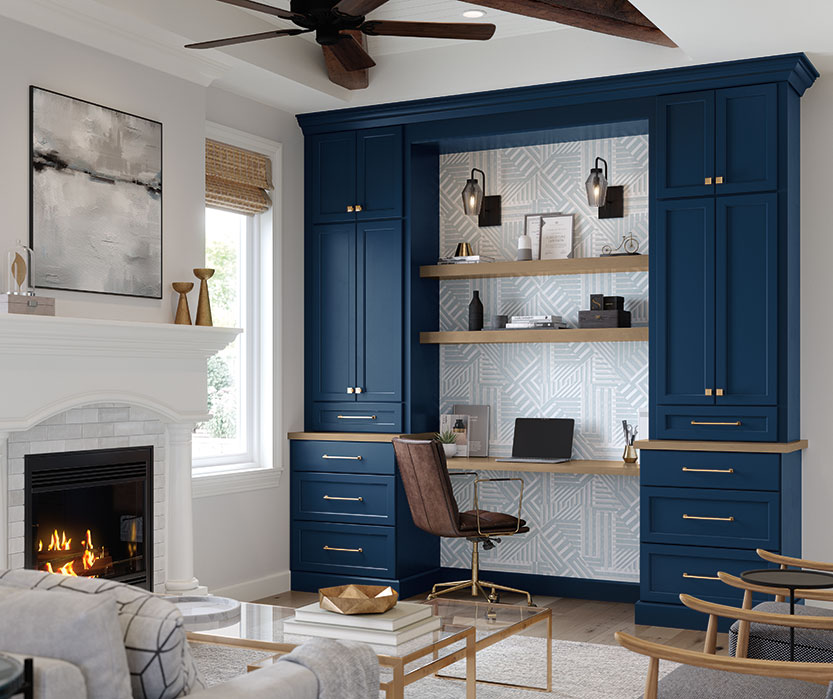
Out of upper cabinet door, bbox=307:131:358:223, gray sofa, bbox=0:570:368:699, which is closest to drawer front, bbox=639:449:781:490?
upper cabinet door, bbox=307:131:358:223

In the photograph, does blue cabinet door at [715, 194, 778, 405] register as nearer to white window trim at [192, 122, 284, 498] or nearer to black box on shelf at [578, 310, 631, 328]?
black box on shelf at [578, 310, 631, 328]

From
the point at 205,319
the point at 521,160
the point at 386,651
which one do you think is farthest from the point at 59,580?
the point at 521,160

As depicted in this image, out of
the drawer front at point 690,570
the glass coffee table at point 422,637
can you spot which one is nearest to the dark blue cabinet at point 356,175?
the drawer front at point 690,570

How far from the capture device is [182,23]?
4484mm

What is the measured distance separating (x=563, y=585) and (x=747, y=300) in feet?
6.23

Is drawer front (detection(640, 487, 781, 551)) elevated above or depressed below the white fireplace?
below

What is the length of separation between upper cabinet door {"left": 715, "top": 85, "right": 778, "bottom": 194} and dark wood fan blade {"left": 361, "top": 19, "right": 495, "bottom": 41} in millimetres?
1523

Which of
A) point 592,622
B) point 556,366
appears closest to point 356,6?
point 556,366

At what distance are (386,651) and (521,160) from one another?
3527mm

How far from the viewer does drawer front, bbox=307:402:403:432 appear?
5.65 metres

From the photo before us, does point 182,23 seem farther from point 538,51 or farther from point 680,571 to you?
point 680,571

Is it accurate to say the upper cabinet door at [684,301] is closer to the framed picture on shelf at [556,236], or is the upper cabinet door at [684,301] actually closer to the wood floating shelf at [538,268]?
the wood floating shelf at [538,268]

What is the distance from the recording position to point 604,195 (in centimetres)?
543

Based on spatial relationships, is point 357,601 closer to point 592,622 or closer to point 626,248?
point 592,622
